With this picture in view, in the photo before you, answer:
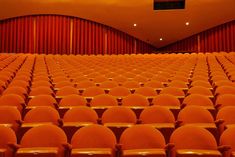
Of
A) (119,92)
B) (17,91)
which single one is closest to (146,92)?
(119,92)

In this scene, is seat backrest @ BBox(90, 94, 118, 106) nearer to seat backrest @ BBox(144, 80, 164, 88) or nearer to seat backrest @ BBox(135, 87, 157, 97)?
seat backrest @ BBox(135, 87, 157, 97)

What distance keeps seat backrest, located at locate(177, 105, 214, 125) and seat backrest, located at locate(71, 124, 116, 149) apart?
579mm

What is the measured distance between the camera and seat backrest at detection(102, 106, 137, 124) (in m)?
2.50

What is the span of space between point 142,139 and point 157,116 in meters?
0.44

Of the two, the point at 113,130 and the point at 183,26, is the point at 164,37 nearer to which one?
the point at 183,26

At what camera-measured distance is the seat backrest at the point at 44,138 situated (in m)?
2.07

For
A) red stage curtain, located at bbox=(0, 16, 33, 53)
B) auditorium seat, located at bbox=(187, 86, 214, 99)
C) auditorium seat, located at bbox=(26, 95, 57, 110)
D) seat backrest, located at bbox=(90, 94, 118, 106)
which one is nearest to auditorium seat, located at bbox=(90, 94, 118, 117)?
seat backrest, located at bbox=(90, 94, 118, 106)

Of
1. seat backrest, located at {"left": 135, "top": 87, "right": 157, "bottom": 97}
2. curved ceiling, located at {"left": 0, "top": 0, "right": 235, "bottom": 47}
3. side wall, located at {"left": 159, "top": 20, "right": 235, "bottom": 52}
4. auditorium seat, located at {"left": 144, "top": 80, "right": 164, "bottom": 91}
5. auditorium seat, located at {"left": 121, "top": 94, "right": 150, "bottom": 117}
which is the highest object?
curved ceiling, located at {"left": 0, "top": 0, "right": 235, "bottom": 47}

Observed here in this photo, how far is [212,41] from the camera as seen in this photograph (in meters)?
9.81

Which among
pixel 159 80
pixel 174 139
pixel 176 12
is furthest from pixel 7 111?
pixel 176 12

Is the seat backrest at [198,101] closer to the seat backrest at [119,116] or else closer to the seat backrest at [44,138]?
the seat backrest at [119,116]

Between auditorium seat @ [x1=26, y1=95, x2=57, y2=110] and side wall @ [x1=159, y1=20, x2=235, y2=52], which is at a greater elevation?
side wall @ [x1=159, y1=20, x2=235, y2=52]

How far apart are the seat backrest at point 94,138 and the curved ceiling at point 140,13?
6870mm

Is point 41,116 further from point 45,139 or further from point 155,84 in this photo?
point 155,84
